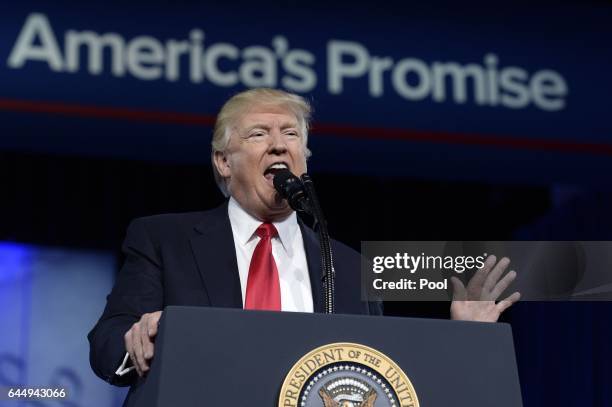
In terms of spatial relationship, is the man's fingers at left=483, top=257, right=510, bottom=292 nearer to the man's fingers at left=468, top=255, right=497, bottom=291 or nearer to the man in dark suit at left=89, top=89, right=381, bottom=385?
the man's fingers at left=468, top=255, right=497, bottom=291

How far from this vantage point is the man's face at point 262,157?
88.8 inches

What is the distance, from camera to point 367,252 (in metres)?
1.90

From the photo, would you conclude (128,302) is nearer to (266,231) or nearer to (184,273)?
(184,273)

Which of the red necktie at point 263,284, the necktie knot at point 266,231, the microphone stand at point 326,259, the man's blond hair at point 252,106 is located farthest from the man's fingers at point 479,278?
the man's blond hair at point 252,106

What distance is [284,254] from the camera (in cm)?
221

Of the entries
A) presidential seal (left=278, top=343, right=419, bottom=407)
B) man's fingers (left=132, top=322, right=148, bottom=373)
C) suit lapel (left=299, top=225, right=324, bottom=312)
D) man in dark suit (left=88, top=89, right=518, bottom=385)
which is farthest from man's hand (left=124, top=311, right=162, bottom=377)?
suit lapel (left=299, top=225, right=324, bottom=312)

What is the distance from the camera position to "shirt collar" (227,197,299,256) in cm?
222

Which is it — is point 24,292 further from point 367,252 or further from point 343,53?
point 367,252

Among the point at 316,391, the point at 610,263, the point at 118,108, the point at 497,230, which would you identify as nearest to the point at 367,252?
the point at 316,391

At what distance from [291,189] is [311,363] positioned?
474 millimetres

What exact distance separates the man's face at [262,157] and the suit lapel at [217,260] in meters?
0.10

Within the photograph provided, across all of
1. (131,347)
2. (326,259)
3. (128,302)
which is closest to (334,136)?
(128,302)

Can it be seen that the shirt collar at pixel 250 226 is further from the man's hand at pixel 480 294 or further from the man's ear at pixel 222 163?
the man's hand at pixel 480 294

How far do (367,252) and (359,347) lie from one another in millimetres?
374
